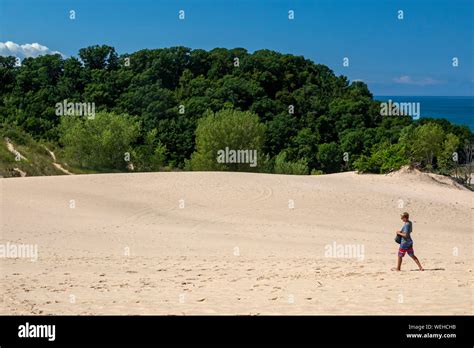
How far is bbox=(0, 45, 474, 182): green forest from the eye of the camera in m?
46.9

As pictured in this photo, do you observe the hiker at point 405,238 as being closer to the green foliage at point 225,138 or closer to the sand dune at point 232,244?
the sand dune at point 232,244

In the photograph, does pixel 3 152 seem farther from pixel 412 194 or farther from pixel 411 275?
pixel 411 275

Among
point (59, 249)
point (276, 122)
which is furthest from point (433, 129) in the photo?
point (59, 249)

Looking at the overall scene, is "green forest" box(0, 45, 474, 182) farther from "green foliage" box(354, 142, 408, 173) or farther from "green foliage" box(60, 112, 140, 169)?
"green foliage" box(354, 142, 408, 173)

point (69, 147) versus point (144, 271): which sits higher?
point (69, 147)

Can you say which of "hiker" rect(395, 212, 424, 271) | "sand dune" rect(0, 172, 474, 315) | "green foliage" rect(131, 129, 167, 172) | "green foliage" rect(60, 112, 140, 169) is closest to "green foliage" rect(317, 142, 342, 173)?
"green foliage" rect(131, 129, 167, 172)

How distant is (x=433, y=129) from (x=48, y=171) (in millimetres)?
42613

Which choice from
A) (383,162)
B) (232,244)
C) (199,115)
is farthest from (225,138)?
(232,244)

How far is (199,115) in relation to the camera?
224ft

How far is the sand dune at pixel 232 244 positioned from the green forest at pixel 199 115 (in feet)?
52.5

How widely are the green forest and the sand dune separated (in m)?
16.0

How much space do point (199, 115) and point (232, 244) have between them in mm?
52301

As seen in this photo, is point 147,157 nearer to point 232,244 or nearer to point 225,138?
point 225,138
